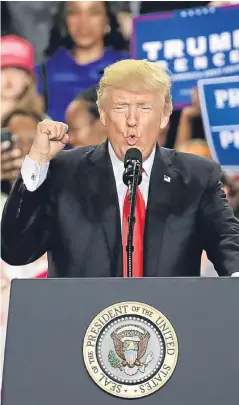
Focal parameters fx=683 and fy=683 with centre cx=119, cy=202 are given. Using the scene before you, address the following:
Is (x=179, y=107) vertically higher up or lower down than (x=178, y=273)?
higher up

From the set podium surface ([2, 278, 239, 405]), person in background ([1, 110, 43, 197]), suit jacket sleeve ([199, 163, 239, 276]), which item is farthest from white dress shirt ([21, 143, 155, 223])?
person in background ([1, 110, 43, 197])

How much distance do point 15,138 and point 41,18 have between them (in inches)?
22.1

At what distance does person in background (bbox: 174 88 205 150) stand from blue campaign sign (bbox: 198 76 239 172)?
2cm

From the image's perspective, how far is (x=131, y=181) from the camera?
1271 millimetres

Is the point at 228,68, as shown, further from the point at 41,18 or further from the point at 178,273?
the point at 178,273

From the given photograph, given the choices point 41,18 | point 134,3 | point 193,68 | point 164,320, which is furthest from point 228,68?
point 164,320

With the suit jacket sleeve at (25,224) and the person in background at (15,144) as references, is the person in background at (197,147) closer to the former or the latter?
the person in background at (15,144)

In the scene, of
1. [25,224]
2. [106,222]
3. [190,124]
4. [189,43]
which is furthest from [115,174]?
[189,43]

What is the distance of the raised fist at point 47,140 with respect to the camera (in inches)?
56.7

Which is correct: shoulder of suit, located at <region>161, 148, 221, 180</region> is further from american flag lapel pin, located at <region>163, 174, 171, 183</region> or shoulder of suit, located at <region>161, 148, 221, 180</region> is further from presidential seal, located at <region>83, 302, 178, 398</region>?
presidential seal, located at <region>83, 302, 178, 398</region>

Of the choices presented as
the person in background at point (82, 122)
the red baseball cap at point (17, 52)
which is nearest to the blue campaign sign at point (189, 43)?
the person in background at point (82, 122)

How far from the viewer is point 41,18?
10.2ft

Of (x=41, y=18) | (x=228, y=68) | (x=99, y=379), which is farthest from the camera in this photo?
(x=41, y=18)

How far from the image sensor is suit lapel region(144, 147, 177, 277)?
1.50m
